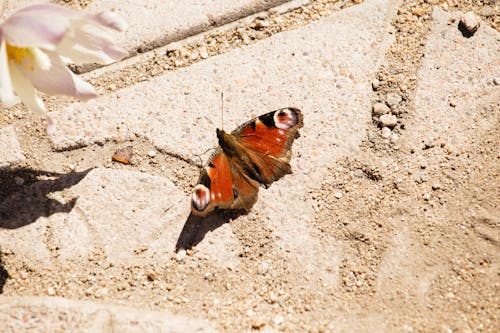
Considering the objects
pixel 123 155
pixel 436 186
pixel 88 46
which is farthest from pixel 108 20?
pixel 436 186

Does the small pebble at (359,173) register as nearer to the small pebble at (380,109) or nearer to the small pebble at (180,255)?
the small pebble at (380,109)

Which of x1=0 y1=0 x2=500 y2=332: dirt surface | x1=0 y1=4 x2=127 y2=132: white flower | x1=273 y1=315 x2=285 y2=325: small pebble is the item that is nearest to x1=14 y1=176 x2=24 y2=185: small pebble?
x1=0 y1=0 x2=500 y2=332: dirt surface

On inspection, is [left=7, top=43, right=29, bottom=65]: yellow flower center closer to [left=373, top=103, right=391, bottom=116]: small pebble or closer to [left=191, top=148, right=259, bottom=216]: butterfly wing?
[left=191, top=148, right=259, bottom=216]: butterfly wing

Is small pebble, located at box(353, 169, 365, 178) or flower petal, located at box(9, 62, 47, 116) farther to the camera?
small pebble, located at box(353, 169, 365, 178)

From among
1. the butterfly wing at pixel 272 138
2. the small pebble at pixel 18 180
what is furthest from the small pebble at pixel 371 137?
the small pebble at pixel 18 180

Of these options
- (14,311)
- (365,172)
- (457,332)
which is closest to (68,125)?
(14,311)

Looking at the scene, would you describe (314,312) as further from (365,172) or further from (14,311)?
(14,311)
